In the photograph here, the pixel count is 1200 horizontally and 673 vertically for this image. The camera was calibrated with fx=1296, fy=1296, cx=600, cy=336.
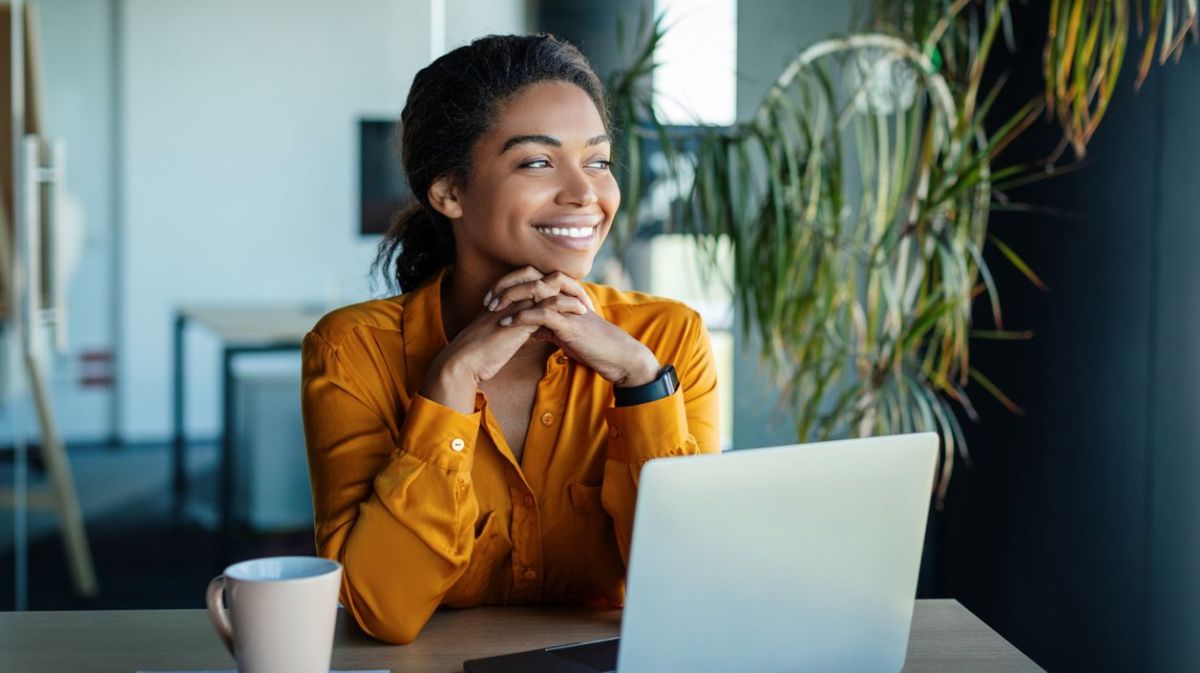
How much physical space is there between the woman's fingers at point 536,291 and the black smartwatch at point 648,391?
135 mm

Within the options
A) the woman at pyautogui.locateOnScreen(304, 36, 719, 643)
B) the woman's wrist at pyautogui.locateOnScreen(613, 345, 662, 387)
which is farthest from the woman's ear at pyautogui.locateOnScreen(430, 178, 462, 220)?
the woman's wrist at pyautogui.locateOnScreen(613, 345, 662, 387)

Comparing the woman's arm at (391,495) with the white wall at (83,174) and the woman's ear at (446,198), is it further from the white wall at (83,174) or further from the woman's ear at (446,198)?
the white wall at (83,174)

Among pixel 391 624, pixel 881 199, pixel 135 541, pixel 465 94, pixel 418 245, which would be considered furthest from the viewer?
pixel 135 541

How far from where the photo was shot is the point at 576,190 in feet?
5.47

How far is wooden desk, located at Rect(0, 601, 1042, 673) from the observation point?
1.25 m

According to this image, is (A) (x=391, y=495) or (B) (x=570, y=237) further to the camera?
(B) (x=570, y=237)

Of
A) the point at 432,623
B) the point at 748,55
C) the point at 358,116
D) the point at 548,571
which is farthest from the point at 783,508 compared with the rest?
the point at 358,116

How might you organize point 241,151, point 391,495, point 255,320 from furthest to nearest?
point 255,320 < point 241,151 < point 391,495

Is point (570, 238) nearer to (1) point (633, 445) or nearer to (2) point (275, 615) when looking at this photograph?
(1) point (633, 445)

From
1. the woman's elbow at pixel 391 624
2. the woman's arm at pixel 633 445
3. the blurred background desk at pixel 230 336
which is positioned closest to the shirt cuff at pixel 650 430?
the woman's arm at pixel 633 445

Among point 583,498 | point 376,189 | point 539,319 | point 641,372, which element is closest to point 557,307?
point 539,319

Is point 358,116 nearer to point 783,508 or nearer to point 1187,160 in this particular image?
point 1187,160

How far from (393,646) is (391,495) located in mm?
218

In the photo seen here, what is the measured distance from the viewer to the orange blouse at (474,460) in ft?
4.97
